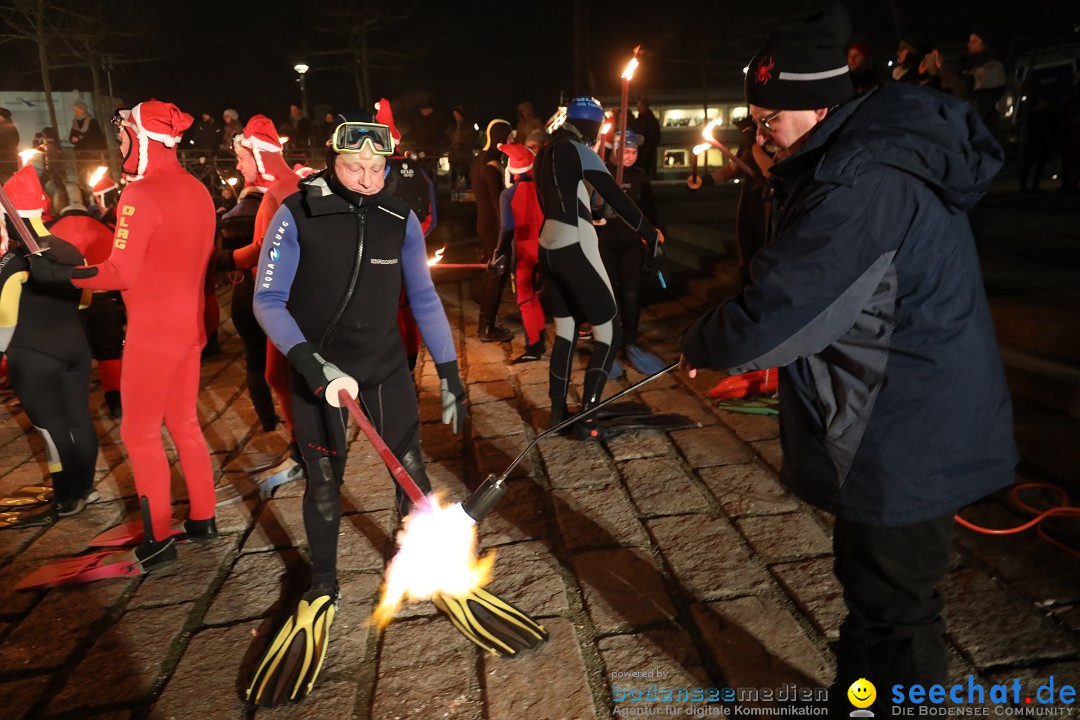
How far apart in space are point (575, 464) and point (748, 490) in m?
1.12

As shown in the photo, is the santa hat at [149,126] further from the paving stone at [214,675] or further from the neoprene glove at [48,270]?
the paving stone at [214,675]

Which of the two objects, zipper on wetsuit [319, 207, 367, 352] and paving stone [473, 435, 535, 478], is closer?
zipper on wetsuit [319, 207, 367, 352]

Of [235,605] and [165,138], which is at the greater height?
[165,138]

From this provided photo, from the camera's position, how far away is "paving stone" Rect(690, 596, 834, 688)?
8.88 feet

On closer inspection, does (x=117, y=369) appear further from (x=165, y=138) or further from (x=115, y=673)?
(x=115, y=673)

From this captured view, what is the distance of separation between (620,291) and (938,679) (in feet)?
18.6

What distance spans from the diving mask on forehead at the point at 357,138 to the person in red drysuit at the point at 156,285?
1102mm

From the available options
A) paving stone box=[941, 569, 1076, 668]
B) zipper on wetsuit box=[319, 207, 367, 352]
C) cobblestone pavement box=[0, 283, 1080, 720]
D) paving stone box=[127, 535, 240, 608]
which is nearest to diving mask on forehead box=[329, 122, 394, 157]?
zipper on wetsuit box=[319, 207, 367, 352]

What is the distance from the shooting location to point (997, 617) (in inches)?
116

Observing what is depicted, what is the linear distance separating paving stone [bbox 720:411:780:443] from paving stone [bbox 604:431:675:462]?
0.54m

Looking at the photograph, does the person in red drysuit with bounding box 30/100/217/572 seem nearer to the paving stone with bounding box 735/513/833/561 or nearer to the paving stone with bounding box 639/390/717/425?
the paving stone with bounding box 735/513/833/561

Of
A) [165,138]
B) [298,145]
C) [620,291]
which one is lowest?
[620,291]

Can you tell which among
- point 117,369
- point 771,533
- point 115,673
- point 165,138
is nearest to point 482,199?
point 117,369

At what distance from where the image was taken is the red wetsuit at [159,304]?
3385mm
